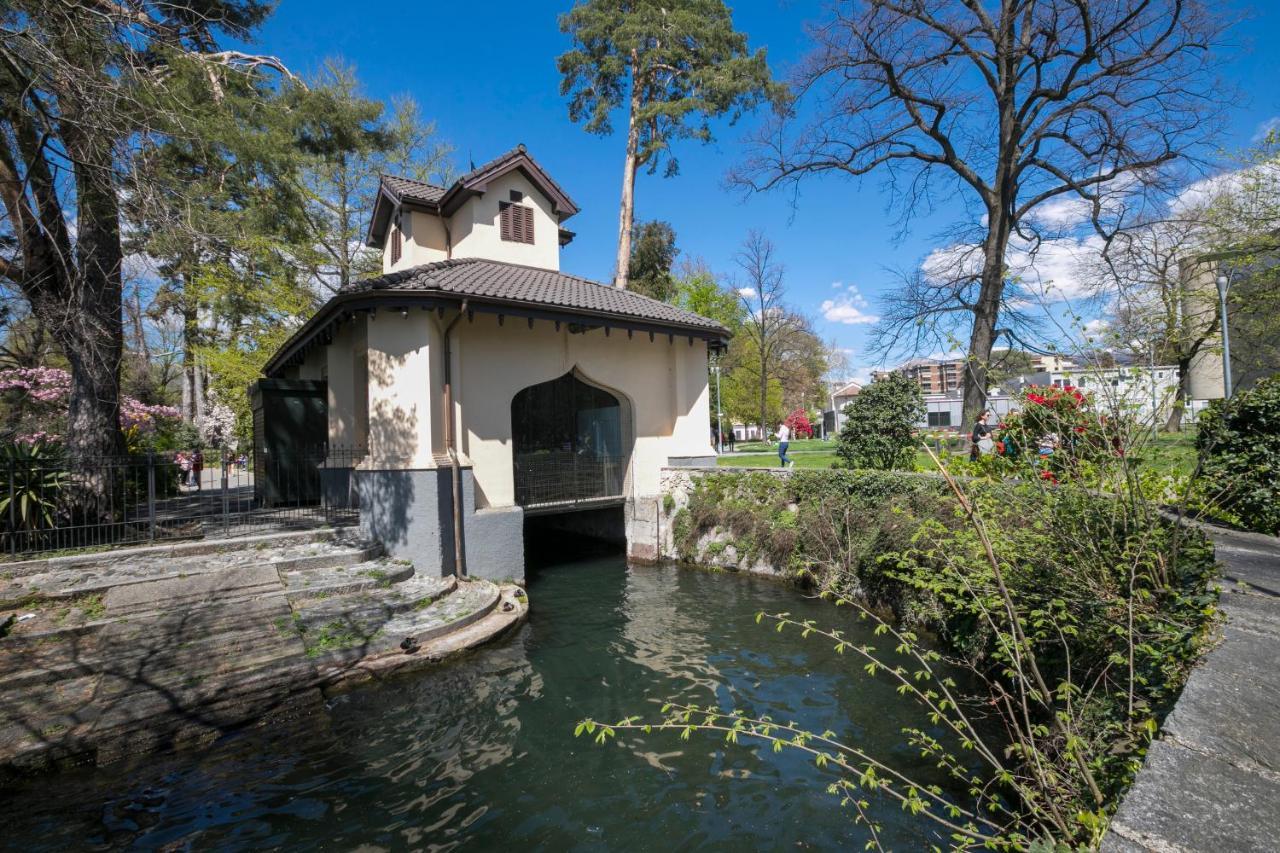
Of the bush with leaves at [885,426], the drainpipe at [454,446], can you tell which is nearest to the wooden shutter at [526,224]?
the drainpipe at [454,446]

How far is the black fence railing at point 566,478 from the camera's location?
11781mm

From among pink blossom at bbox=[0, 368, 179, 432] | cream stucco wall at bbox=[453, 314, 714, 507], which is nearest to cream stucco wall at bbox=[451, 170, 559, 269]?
cream stucco wall at bbox=[453, 314, 714, 507]

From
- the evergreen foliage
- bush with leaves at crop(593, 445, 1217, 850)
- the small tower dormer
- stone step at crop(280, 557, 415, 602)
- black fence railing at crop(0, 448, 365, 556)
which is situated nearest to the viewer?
bush with leaves at crop(593, 445, 1217, 850)

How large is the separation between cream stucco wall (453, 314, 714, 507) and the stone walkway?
9.30m

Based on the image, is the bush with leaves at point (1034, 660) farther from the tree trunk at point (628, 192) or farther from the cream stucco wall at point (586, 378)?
the tree trunk at point (628, 192)

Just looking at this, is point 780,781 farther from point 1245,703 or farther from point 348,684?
point 348,684

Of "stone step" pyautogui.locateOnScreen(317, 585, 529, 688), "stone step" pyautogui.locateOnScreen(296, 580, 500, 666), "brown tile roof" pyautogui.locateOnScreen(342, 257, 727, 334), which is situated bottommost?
"stone step" pyautogui.locateOnScreen(317, 585, 529, 688)

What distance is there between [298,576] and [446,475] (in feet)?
8.09

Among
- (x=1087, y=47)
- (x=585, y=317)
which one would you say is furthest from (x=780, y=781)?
(x=1087, y=47)

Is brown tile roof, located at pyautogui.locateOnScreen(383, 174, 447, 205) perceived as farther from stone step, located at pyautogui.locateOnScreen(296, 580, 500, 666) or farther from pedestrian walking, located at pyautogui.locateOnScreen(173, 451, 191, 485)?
pedestrian walking, located at pyautogui.locateOnScreen(173, 451, 191, 485)

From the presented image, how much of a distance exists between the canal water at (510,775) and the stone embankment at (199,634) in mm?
297

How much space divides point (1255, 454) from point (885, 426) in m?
5.70

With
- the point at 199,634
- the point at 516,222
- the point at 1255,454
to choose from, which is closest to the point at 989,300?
the point at 1255,454

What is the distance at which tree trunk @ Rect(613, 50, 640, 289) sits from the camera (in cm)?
1888
